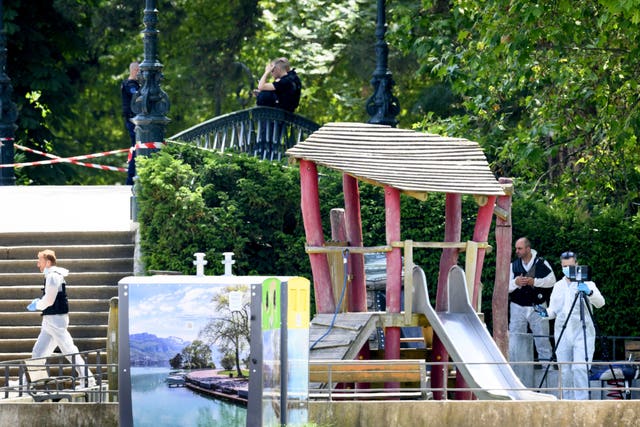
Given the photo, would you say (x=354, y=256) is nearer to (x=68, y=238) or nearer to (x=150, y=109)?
(x=68, y=238)

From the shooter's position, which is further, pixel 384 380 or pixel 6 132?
pixel 6 132

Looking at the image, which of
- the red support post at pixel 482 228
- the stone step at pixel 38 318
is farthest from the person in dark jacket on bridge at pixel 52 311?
the red support post at pixel 482 228

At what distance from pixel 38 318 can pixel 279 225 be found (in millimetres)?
3501

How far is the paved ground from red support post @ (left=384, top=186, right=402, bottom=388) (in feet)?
21.8

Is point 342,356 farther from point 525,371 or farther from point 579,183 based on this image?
point 579,183

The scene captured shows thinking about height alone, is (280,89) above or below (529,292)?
above

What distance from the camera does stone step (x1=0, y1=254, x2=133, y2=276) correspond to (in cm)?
2375

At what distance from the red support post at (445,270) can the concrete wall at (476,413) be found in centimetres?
237

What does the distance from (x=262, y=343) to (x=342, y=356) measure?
10.9 ft

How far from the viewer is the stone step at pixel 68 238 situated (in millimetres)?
24250

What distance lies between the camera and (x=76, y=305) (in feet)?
76.0

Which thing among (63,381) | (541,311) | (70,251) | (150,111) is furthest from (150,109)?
(541,311)

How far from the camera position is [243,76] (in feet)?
131

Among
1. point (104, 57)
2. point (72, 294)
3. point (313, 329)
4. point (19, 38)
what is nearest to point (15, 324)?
point (72, 294)
